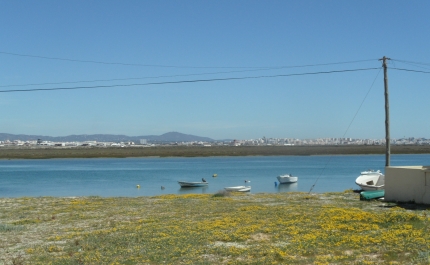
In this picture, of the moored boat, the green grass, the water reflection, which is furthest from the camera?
the water reflection

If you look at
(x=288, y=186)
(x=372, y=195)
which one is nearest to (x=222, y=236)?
(x=372, y=195)

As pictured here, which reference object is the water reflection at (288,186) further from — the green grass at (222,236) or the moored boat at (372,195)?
the green grass at (222,236)

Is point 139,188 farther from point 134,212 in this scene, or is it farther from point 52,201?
point 134,212

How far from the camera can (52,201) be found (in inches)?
1395

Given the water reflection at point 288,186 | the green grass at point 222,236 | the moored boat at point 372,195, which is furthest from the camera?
the water reflection at point 288,186

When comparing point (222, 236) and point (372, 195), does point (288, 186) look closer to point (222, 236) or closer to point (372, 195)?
point (372, 195)

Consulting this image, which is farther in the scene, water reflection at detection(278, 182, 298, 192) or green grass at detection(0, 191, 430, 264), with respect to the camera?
water reflection at detection(278, 182, 298, 192)

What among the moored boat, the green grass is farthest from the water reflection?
the green grass

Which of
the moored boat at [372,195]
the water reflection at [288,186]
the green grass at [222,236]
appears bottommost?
the water reflection at [288,186]

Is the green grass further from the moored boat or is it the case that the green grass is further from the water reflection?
the water reflection

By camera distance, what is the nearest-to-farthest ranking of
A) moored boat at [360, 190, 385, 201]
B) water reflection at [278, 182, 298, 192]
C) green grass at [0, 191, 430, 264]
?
green grass at [0, 191, 430, 264], moored boat at [360, 190, 385, 201], water reflection at [278, 182, 298, 192]

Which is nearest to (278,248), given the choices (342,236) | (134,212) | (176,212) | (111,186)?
(342,236)

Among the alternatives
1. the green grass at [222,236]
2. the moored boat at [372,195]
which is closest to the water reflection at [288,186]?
the moored boat at [372,195]

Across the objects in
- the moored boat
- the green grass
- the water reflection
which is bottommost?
the water reflection
